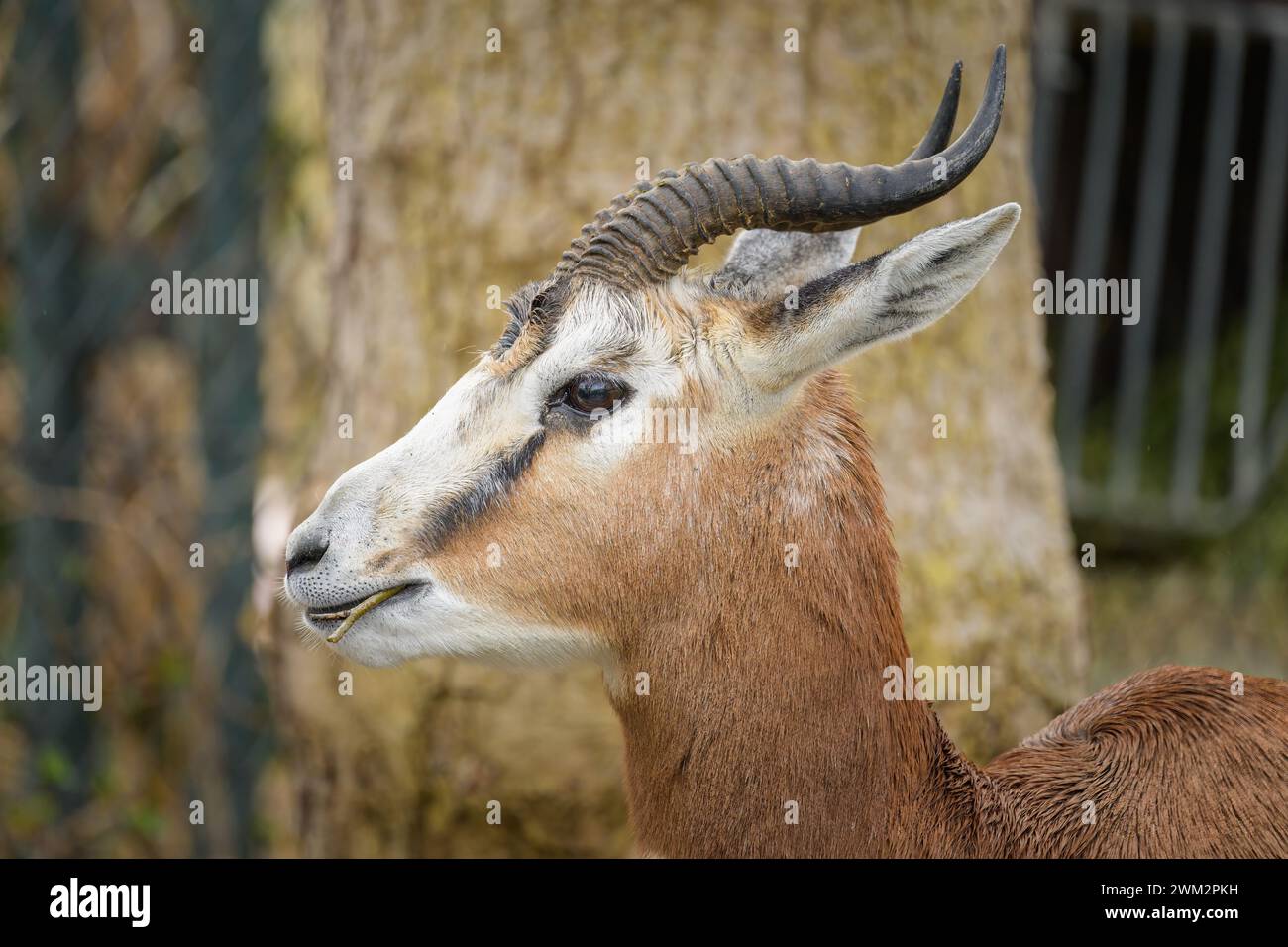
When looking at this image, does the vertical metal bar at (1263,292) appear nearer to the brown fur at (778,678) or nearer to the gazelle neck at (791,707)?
the brown fur at (778,678)

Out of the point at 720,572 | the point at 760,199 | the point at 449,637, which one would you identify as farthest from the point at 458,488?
the point at 760,199

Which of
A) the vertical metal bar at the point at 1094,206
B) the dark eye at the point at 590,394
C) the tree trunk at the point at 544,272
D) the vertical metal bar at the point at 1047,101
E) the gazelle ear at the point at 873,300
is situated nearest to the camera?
the gazelle ear at the point at 873,300

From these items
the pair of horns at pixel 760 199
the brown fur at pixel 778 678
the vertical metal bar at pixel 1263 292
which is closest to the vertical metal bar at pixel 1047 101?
the vertical metal bar at pixel 1263 292

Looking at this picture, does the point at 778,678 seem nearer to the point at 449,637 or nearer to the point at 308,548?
the point at 449,637

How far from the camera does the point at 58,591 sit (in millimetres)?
8484

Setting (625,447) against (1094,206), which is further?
(1094,206)

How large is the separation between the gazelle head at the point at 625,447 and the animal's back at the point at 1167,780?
89cm

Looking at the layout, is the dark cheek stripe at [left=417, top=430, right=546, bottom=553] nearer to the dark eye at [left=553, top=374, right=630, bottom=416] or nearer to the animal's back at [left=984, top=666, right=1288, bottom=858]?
the dark eye at [left=553, top=374, right=630, bottom=416]

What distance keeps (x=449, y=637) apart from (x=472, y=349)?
222 centimetres

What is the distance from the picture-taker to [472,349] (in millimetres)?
5934

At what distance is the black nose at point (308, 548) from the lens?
3846 mm

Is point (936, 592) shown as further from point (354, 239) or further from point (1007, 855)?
point (354, 239)
